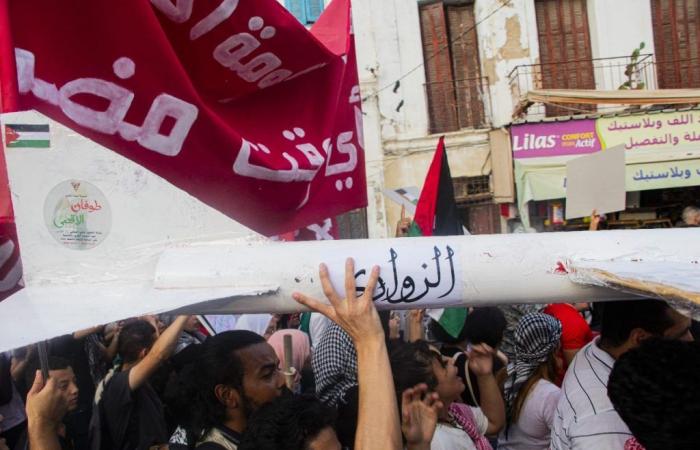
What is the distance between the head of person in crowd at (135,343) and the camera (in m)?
2.86

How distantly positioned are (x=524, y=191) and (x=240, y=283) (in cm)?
Answer: 999

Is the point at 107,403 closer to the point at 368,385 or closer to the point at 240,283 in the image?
the point at 240,283

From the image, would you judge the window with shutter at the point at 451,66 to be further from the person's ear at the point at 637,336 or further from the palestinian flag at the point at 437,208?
the person's ear at the point at 637,336

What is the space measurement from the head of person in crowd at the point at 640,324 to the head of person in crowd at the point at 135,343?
190 centimetres

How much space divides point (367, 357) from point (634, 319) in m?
0.88

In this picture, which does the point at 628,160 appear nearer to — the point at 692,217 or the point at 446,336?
the point at 692,217

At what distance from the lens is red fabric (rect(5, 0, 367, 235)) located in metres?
1.75

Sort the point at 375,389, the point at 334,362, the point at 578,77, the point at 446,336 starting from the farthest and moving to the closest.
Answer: the point at 578,77 < the point at 446,336 < the point at 334,362 < the point at 375,389

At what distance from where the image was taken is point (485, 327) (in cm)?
299

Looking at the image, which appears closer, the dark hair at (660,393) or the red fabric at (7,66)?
the dark hair at (660,393)

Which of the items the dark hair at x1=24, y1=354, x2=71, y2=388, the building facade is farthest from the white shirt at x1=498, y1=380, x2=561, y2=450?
the building facade

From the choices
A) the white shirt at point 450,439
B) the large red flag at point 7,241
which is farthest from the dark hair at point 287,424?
the large red flag at point 7,241

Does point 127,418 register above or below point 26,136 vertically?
below

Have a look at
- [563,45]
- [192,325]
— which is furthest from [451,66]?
[192,325]
